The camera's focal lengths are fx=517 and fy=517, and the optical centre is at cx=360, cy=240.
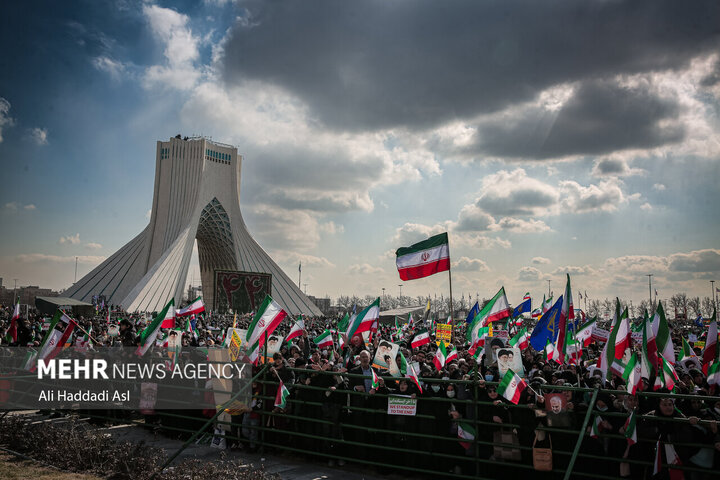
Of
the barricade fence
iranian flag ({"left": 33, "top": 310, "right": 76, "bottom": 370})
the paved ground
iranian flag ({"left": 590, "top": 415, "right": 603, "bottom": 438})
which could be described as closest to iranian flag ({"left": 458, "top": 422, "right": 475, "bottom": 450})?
the barricade fence

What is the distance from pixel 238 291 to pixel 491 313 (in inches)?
1451

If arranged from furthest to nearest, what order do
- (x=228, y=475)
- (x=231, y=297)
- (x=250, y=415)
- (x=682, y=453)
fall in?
(x=231, y=297)
(x=250, y=415)
(x=228, y=475)
(x=682, y=453)

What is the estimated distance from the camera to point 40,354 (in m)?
9.77

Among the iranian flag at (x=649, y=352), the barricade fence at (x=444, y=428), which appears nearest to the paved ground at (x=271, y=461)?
the barricade fence at (x=444, y=428)

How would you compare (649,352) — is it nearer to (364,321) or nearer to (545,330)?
(545,330)

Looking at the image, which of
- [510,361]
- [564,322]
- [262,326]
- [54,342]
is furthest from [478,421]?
[54,342]

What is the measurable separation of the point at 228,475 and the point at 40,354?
18.4ft

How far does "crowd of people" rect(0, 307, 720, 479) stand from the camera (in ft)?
18.4

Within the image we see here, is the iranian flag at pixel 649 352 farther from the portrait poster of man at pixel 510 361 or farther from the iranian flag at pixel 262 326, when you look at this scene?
the iranian flag at pixel 262 326

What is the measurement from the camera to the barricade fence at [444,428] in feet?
18.7

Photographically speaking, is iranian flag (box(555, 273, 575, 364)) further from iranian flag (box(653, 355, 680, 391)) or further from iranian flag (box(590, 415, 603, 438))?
iranian flag (box(590, 415, 603, 438))

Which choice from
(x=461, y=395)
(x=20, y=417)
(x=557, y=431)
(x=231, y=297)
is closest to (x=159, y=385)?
(x=20, y=417)

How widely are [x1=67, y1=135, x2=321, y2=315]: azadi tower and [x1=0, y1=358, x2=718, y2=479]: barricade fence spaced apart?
39696 mm

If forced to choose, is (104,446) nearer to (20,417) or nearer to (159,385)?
(159,385)
